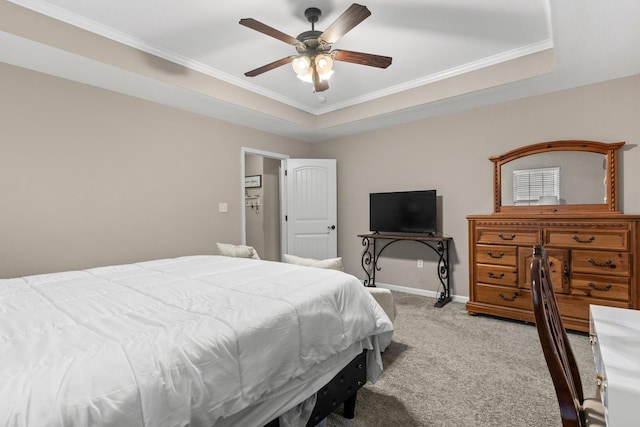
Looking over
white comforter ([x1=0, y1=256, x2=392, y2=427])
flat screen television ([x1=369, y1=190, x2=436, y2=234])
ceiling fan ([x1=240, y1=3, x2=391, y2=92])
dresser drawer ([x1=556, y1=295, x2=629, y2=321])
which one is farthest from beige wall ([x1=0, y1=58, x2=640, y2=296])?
ceiling fan ([x1=240, y1=3, x2=391, y2=92])

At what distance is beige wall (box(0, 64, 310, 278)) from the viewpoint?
2584mm

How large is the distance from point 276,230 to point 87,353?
4.52 m

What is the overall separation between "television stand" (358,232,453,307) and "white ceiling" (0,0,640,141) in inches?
63.7

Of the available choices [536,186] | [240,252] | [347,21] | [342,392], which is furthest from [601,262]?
[240,252]

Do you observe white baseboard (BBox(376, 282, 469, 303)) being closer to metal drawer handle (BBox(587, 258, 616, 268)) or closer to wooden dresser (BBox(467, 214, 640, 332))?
wooden dresser (BBox(467, 214, 640, 332))

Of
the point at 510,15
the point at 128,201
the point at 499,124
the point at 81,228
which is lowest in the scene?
the point at 81,228

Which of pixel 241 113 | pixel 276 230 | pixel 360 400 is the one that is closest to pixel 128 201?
pixel 241 113

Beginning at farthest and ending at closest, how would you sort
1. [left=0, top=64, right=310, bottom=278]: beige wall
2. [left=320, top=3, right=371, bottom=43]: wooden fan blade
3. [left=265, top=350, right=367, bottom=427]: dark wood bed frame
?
[left=0, top=64, right=310, bottom=278]: beige wall → [left=320, top=3, right=371, bottom=43]: wooden fan blade → [left=265, top=350, right=367, bottom=427]: dark wood bed frame

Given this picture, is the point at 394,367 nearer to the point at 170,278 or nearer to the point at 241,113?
the point at 170,278

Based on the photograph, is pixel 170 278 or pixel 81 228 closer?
pixel 170 278

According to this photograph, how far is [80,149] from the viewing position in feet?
9.53

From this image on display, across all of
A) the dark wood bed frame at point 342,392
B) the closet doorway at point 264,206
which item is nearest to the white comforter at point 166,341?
the dark wood bed frame at point 342,392

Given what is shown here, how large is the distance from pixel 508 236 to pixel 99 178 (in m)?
4.18

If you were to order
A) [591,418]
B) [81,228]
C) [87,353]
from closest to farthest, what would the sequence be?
1. [87,353]
2. [591,418]
3. [81,228]
